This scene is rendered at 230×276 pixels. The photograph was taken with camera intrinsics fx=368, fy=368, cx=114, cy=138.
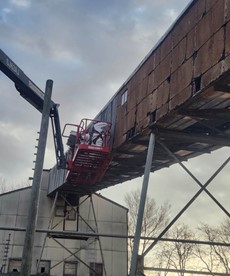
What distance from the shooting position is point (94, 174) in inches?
701

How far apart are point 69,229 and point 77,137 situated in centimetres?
1096

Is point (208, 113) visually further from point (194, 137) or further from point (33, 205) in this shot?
point (33, 205)

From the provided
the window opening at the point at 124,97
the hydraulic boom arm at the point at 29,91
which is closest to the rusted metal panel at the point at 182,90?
the window opening at the point at 124,97

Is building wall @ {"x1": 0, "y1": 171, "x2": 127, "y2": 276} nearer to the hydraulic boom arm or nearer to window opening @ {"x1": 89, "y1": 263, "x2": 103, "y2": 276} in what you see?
window opening @ {"x1": 89, "y1": 263, "x2": 103, "y2": 276}

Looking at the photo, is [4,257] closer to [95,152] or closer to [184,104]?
[95,152]

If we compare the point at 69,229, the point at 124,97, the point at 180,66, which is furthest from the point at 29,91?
the point at 69,229

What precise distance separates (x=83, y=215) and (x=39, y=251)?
11.9 feet

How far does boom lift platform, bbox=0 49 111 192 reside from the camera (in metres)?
14.6

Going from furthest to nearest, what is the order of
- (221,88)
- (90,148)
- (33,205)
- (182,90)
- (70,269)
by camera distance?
(70,269) → (90,148) → (182,90) → (33,205) → (221,88)

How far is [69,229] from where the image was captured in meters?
24.4

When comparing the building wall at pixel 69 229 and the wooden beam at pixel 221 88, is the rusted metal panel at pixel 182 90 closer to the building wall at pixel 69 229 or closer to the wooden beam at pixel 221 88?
the wooden beam at pixel 221 88

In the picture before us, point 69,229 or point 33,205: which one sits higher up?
point 69,229

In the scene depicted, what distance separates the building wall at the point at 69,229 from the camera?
2334 centimetres

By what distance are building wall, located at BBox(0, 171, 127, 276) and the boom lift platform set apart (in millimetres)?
6996
